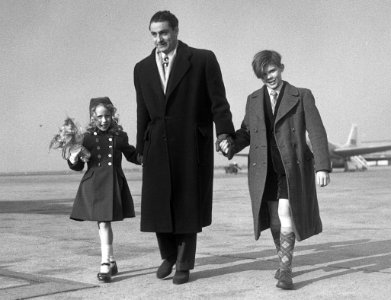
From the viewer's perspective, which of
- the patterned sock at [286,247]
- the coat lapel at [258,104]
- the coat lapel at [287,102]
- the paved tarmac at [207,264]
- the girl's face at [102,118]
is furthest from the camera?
the girl's face at [102,118]

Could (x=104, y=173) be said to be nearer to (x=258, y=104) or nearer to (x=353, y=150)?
(x=258, y=104)

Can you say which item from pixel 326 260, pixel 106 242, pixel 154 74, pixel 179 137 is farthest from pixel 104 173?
pixel 326 260

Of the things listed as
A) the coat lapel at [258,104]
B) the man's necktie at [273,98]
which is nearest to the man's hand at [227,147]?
the coat lapel at [258,104]

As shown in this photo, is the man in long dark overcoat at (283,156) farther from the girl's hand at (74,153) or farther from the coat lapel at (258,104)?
the girl's hand at (74,153)

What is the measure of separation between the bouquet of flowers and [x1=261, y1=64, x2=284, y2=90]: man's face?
149cm

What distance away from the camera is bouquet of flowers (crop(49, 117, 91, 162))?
4.53m

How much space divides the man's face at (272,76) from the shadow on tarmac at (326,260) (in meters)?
1.43

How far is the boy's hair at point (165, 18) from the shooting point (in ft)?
13.9

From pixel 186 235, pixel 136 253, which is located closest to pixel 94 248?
pixel 136 253

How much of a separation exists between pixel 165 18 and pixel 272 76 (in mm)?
876

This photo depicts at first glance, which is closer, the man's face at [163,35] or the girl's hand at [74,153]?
the man's face at [163,35]

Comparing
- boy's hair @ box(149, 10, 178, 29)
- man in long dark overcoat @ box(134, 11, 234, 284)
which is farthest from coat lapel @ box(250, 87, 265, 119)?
boy's hair @ box(149, 10, 178, 29)

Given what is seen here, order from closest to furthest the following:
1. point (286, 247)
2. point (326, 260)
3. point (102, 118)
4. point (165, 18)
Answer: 1. point (286, 247)
2. point (165, 18)
3. point (102, 118)
4. point (326, 260)

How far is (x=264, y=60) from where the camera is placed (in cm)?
424
